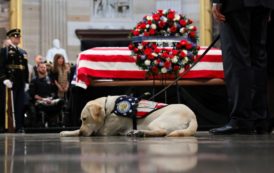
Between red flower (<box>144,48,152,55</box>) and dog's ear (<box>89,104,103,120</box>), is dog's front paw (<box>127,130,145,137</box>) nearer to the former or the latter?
dog's ear (<box>89,104,103,120</box>)

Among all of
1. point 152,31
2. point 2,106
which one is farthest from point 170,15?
point 2,106

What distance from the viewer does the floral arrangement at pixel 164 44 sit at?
7969 mm

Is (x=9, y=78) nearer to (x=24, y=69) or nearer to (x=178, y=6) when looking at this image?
(x=24, y=69)

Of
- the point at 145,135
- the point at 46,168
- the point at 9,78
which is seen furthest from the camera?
the point at 9,78

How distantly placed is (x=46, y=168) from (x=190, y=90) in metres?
7.33

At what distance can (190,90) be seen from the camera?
29.4ft

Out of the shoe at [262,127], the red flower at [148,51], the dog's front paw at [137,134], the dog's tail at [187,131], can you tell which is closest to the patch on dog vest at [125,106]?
the dog's front paw at [137,134]

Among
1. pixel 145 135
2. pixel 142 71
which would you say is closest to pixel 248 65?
pixel 145 135

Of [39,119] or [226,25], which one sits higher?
[226,25]

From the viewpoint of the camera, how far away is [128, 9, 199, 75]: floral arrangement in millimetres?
7969

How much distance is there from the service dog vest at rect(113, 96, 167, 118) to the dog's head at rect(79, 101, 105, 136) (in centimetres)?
13

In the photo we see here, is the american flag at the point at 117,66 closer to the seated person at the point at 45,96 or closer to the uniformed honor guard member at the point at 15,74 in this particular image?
the uniformed honor guard member at the point at 15,74

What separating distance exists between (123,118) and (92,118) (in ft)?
0.81

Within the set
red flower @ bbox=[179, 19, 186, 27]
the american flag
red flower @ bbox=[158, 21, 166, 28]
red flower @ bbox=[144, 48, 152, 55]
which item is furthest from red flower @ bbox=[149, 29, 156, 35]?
the american flag
